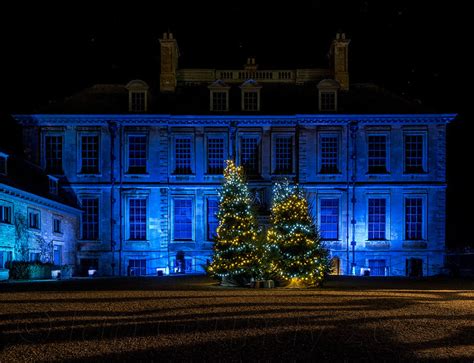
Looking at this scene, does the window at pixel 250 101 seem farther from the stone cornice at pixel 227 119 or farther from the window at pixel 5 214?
the window at pixel 5 214

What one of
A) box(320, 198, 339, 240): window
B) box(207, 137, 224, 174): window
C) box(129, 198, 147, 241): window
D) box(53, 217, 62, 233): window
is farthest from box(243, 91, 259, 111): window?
box(53, 217, 62, 233): window

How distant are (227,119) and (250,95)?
2.18m

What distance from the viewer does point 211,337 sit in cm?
1094

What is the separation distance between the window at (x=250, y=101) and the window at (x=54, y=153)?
10820mm

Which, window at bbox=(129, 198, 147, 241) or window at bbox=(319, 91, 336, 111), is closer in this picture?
window at bbox=(129, 198, 147, 241)

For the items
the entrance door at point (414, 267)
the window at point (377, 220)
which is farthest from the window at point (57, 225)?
the entrance door at point (414, 267)

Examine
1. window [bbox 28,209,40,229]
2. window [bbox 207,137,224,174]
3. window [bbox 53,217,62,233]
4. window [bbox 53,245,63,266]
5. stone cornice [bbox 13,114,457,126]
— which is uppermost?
stone cornice [bbox 13,114,457,126]

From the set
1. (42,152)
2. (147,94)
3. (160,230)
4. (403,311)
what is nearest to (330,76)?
(147,94)

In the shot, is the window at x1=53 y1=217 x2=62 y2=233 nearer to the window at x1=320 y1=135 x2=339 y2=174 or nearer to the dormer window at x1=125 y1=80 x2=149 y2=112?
→ the dormer window at x1=125 y1=80 x2=149 y2=112

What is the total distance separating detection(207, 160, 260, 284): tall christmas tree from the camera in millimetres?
25406

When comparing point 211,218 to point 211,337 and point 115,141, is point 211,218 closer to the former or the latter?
point 115,141

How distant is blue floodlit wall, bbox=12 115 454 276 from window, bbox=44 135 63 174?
315mm

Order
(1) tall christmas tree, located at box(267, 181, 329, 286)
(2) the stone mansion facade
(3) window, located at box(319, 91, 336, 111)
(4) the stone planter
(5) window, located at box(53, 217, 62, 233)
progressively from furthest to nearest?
(3) window, located at box(319, 91, 336, 111), (2) the stone mansion facade, (5) window, located at box(53, 217, 62, 233), (4) the stone planter, (1) tall christmas tree, located at box(267, 181, 329, 286)

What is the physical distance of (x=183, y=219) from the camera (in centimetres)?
4016
